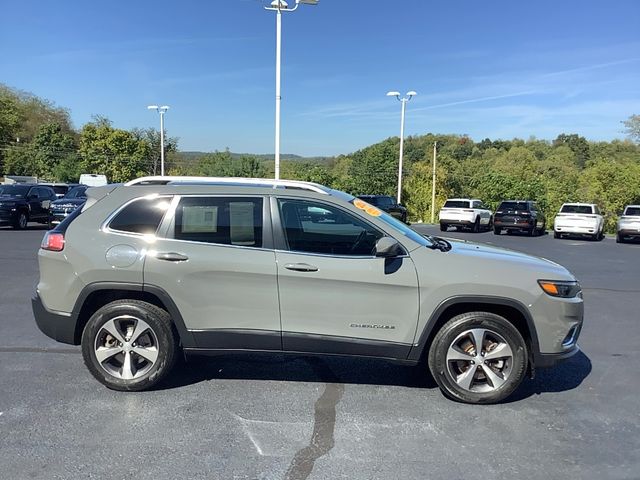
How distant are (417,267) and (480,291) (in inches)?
20.3

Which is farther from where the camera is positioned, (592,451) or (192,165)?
(192,165)

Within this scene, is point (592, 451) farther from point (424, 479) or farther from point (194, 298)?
point (194, 298)

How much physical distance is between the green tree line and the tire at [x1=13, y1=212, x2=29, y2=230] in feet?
104

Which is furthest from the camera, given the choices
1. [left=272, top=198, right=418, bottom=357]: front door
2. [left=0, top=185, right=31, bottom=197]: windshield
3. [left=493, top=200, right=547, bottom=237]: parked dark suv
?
[left=493, top=200, right=547, bottom=237]: parked dark suv

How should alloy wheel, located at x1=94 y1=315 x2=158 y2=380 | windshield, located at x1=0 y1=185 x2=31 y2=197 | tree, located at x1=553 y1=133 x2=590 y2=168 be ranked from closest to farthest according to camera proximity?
alloy wheel, located at x1=94 y1=315 x2=158 y2=380, windshield, located at x1=0 y1=185 x2=31 y2=197, tree, located at x1=553 y1=133 x2=590 y2=168

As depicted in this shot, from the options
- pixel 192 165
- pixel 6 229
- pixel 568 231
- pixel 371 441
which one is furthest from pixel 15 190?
pixel 192 165

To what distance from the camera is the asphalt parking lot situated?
3197mm

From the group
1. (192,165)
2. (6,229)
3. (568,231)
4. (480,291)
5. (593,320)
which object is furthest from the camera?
(192,165)

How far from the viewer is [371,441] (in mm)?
3535

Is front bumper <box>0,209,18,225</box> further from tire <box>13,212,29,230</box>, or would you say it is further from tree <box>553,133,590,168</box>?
tree <box>553,133,590,168</box>

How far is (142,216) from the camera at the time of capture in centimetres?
434

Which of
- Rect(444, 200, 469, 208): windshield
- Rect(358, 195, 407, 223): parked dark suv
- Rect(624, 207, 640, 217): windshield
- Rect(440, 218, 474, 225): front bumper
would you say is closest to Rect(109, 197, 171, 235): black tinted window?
Rect(624, 207, 640, 217): windshield

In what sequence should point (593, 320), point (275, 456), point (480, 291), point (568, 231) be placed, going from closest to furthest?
point (275, 456) → point (480, 291) → point (593, 320) → point (568, 231)

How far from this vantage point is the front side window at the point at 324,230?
13.8ft
